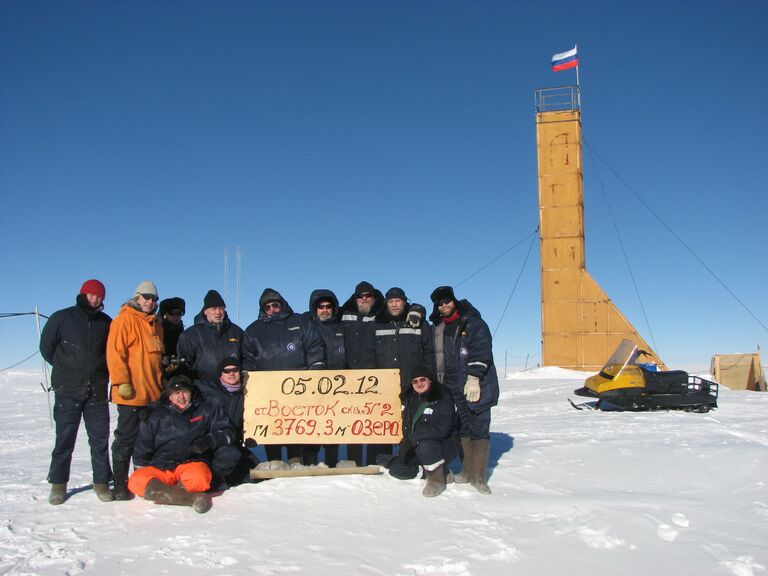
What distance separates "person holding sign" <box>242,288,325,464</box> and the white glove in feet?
4.96

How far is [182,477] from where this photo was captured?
5008mm

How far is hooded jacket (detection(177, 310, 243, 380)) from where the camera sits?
592 centimetres

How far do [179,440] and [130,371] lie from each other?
725mm

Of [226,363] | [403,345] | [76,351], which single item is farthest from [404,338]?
[76,351]

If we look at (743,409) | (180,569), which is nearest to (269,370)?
(180,569)

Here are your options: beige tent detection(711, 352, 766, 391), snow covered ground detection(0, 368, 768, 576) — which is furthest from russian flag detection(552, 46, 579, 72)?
snow covered ground detection(0, 368, 768, 576)

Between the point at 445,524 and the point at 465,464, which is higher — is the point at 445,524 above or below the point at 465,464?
below

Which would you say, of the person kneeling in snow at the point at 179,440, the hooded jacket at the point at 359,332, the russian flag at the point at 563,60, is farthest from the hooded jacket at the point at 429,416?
the russian flag at the point at 563,60

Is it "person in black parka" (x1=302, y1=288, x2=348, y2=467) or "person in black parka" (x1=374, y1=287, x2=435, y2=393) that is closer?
"person in black parka" (x1=374, y1=287, x2=435, y2=393)

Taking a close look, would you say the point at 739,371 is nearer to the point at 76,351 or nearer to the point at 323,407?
the point at 323,407

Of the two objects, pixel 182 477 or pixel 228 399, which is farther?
pixel 228 399

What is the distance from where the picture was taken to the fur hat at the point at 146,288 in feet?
18.2

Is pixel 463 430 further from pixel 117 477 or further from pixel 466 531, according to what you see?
pixel 117 477

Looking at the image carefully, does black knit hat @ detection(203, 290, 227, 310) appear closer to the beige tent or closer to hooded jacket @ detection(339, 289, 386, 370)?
hooded jacket @ detection(339, 289, 386, 370)
